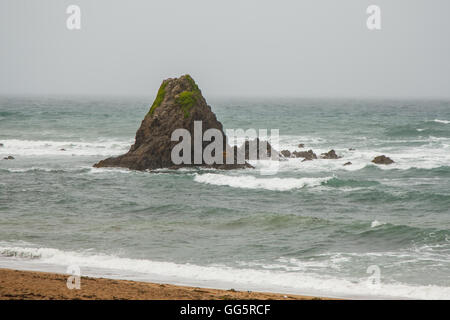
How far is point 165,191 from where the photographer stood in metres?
29.1

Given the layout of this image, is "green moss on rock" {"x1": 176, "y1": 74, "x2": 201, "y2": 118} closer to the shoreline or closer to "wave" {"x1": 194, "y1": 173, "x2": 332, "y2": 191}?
"wave" {"x1": 194, "y1": 173, "x2": 332, "y2": 191}

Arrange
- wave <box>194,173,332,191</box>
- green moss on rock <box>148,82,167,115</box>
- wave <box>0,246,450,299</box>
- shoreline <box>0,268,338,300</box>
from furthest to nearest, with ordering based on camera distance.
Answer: green moss on rock <box>148,82,167,115</box>
wave <box>194,173,332,191</box>
wave <box>0,246,450,299</box>
shoreline <box>0,268,338,300</box>

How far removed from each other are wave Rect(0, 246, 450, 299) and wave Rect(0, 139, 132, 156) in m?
28.4

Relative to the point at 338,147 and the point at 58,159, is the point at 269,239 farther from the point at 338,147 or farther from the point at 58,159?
the point at 338,147

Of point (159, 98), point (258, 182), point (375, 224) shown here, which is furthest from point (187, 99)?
point (375, 224)

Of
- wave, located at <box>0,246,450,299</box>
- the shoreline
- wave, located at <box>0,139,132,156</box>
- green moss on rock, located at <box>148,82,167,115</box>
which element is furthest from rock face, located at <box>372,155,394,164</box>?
the shoreline

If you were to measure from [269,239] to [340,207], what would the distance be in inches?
265

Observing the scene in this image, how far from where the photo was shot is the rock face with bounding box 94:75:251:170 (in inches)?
1357

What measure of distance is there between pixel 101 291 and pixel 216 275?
399 centimetres

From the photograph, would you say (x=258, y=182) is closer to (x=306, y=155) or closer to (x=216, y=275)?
(x=306, y=155)

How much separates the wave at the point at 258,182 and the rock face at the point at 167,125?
2650mm

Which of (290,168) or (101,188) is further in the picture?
(290,168)

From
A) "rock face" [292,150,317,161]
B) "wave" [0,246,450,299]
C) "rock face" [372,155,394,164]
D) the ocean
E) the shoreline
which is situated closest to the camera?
the shoreline
